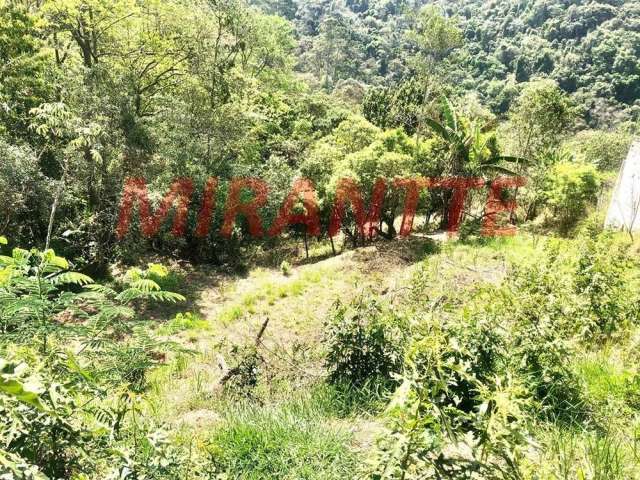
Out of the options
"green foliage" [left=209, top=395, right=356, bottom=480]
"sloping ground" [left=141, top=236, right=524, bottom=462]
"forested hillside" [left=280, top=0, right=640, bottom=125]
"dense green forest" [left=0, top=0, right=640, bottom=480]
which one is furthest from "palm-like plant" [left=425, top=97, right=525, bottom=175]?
"forested hillside" [left=280, top=0, right=640, bottom=125]

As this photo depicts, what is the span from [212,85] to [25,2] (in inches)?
273

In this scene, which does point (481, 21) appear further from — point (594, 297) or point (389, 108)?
point (594, 297)

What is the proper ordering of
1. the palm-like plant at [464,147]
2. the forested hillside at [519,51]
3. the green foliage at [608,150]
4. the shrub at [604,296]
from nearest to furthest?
the shrub at [604,296] → the palm-like plant at [464,147] → the green foliage at [608,150] → the forested hillside at [519,51]

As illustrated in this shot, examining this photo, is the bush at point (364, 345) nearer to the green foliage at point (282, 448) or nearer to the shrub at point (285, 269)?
the green foliage at point (282, 448)

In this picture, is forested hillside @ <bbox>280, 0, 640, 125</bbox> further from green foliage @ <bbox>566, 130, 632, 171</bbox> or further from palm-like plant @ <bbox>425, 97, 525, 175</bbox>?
palm-like plant @ <bbox>425, 97, 525, 175</bbox>

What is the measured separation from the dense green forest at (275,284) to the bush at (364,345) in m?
0.03

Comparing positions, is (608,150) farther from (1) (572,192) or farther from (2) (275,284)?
(2) (275,284)

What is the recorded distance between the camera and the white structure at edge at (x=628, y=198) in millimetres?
11477

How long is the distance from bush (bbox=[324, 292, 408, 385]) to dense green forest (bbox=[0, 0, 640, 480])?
29mm

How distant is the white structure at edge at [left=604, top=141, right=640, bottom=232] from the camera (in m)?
11.5

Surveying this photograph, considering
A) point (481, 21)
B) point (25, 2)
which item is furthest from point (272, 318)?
point (481, 21)

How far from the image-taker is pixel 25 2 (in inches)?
592

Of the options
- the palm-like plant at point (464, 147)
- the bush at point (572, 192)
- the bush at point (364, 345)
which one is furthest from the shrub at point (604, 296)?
the palm-like plant at point (464, 147)

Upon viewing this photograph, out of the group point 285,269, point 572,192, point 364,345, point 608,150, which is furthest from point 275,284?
point 608,150
